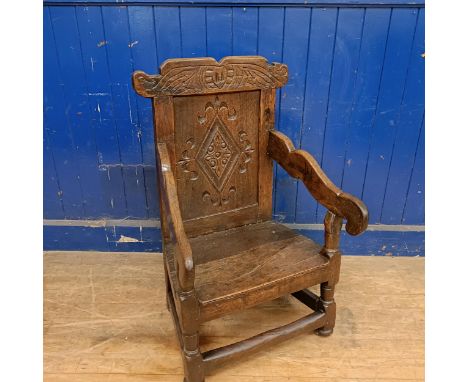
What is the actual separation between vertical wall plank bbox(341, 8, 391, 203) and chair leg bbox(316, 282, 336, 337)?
75 cm

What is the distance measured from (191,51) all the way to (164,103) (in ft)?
1.79

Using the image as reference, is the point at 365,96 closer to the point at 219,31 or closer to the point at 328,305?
the point at 219,31

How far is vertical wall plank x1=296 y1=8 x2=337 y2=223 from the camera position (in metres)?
1.87

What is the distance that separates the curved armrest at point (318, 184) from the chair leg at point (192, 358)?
28.0 inches

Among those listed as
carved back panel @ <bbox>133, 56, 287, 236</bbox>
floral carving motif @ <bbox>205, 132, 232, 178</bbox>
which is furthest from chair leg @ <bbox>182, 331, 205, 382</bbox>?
floral carving motif @ <bbox>205, 132, 232, 178</bbox>

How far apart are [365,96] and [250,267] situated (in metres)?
1.14

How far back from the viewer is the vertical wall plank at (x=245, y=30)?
1.84 meters

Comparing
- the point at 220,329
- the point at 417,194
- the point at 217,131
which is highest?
the point at 217,131

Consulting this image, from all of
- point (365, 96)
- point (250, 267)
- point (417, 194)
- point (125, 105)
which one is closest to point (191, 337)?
point (250, 267)

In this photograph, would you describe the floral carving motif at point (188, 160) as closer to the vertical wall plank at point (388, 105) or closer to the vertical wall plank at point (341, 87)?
the vertical wall plank at point (341, 87)

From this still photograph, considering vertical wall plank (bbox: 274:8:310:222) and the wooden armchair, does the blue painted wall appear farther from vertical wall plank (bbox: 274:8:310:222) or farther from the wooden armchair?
the wooden armchair

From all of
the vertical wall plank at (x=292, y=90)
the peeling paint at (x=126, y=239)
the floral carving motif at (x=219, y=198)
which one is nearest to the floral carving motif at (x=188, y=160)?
the floral carving motif at (x=219, y=198)

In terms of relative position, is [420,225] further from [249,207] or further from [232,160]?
[232,160]

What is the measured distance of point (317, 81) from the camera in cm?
198
